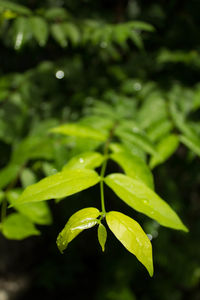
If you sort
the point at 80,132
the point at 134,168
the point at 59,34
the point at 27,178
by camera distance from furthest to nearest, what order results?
1. the point at 59,34
2. the point at 27,178
3. the point at 80,132
4. the point at 134,168

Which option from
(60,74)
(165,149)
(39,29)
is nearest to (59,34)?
(39,29)

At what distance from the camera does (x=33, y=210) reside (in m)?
0.90

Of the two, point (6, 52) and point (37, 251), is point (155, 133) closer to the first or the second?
point (6, 52)

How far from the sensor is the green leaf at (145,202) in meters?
0.61

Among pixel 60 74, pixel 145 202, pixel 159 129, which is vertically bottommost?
pixel 60 74

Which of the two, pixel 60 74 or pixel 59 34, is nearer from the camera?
pixel 59 34

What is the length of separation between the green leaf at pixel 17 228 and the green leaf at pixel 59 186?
0.66 feet

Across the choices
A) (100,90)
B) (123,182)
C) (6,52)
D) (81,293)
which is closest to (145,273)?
(81,293)

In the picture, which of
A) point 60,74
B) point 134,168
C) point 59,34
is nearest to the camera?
point 134,168

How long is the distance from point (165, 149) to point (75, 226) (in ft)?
1.74

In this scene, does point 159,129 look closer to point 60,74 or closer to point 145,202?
point 145,202

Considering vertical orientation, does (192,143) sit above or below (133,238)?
below

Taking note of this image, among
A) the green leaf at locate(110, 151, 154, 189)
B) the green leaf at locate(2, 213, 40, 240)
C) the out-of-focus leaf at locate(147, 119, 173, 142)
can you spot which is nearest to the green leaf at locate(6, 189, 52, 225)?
the green leaf at locate(2, 213, 40, 240)

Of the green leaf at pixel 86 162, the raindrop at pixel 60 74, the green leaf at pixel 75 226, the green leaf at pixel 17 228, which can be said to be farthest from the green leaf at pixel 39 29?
the green leaf at pixel 75 226
